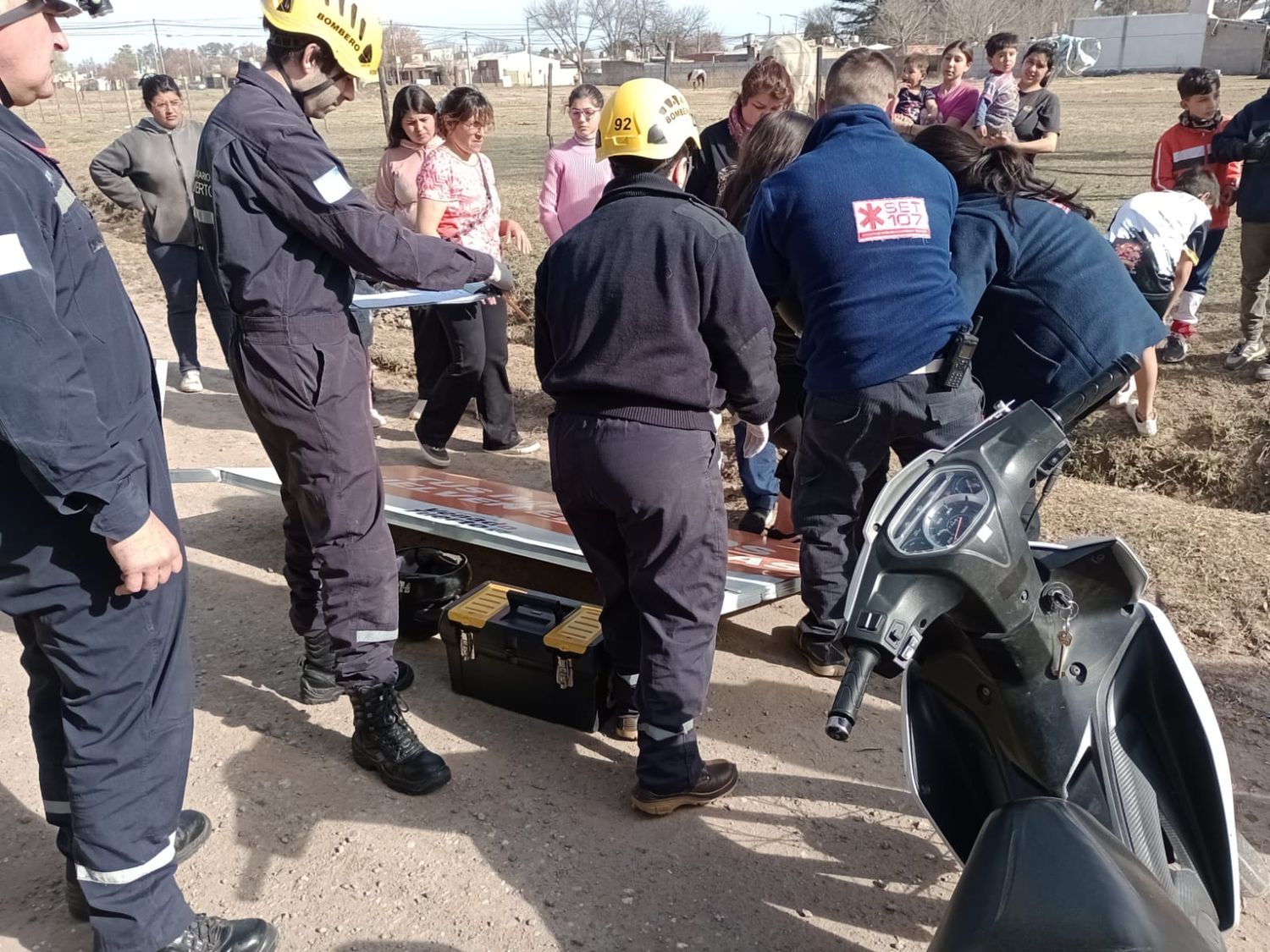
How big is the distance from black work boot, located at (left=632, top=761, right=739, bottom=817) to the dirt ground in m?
0.04

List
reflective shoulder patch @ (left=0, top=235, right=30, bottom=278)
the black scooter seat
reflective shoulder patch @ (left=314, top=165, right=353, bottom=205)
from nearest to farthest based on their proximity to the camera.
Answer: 1. the black scooter seat
2. reflective shoulder patch @ (left=0, top=235, right=30, bottom=278)
3. reflective shoulder patch @ (left=314, top=165, right=353, bottom=205)

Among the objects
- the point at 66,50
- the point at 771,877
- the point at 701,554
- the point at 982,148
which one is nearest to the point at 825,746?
the point at 771,877

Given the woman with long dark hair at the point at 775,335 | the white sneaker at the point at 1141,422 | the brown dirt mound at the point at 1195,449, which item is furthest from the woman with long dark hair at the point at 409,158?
the white sneaker at the point at 1141,422

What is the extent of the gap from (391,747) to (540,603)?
0.80 meters

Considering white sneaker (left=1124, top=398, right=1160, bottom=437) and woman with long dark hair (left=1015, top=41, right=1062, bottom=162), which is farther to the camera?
woman with long dark hair (left=1015, top=41, right=1062, bottom=162)

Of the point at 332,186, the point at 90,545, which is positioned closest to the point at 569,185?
the point at 332,186

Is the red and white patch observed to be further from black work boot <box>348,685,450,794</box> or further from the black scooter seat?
black work boot <box>348,685,450,794</box>

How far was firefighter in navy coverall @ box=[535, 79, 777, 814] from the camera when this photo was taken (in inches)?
111

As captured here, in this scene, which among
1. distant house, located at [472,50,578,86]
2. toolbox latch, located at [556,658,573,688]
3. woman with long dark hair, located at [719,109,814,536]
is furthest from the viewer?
distant house, located at [472,50,578,86]

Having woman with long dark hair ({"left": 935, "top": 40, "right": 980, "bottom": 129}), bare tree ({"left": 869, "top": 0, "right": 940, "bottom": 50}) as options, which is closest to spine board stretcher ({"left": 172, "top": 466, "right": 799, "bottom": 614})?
woman with long dark hair ({"left": 935, "top": 40, "right": 980, "bottom": 129})

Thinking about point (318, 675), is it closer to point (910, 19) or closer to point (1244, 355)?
point (1244, 355)

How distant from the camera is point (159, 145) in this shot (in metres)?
7.38

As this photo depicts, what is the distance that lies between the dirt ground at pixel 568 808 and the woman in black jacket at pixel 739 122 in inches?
93.2

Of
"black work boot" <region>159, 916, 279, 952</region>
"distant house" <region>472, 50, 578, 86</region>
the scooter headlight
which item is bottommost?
"black work boot" <region>159, 916, 279, 952</region>
